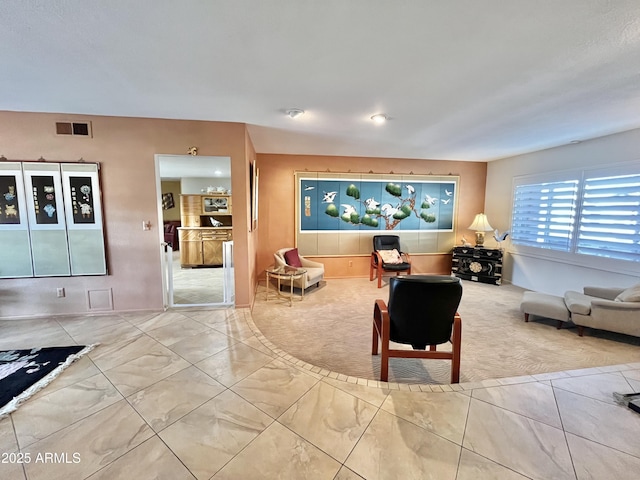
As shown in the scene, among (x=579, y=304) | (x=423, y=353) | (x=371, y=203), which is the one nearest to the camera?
(x=423, y=353)

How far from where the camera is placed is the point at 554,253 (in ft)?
14.9

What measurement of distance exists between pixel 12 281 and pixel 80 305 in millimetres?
798

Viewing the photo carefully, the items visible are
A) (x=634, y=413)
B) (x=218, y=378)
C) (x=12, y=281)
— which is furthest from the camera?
(x=12, y=281)

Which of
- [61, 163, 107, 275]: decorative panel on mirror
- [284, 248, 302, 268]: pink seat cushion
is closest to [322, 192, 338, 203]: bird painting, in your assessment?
[284, 248, 302, 268]: pink seat cushion

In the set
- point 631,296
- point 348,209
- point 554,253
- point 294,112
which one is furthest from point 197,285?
point 554,253

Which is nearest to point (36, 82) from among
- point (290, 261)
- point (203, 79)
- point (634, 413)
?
point (203, 79)

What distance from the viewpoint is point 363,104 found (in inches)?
109

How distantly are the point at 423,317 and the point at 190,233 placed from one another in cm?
588

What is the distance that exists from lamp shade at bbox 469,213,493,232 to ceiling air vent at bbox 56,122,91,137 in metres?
6.64

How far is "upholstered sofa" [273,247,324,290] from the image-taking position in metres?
4.59

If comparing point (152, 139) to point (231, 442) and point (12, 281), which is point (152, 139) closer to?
point (12, 281)

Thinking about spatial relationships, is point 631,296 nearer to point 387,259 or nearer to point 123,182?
point 387,259

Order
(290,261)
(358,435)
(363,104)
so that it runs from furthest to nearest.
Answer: (290,261), (363,104), (358,435)

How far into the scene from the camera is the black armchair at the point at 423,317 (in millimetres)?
2133
